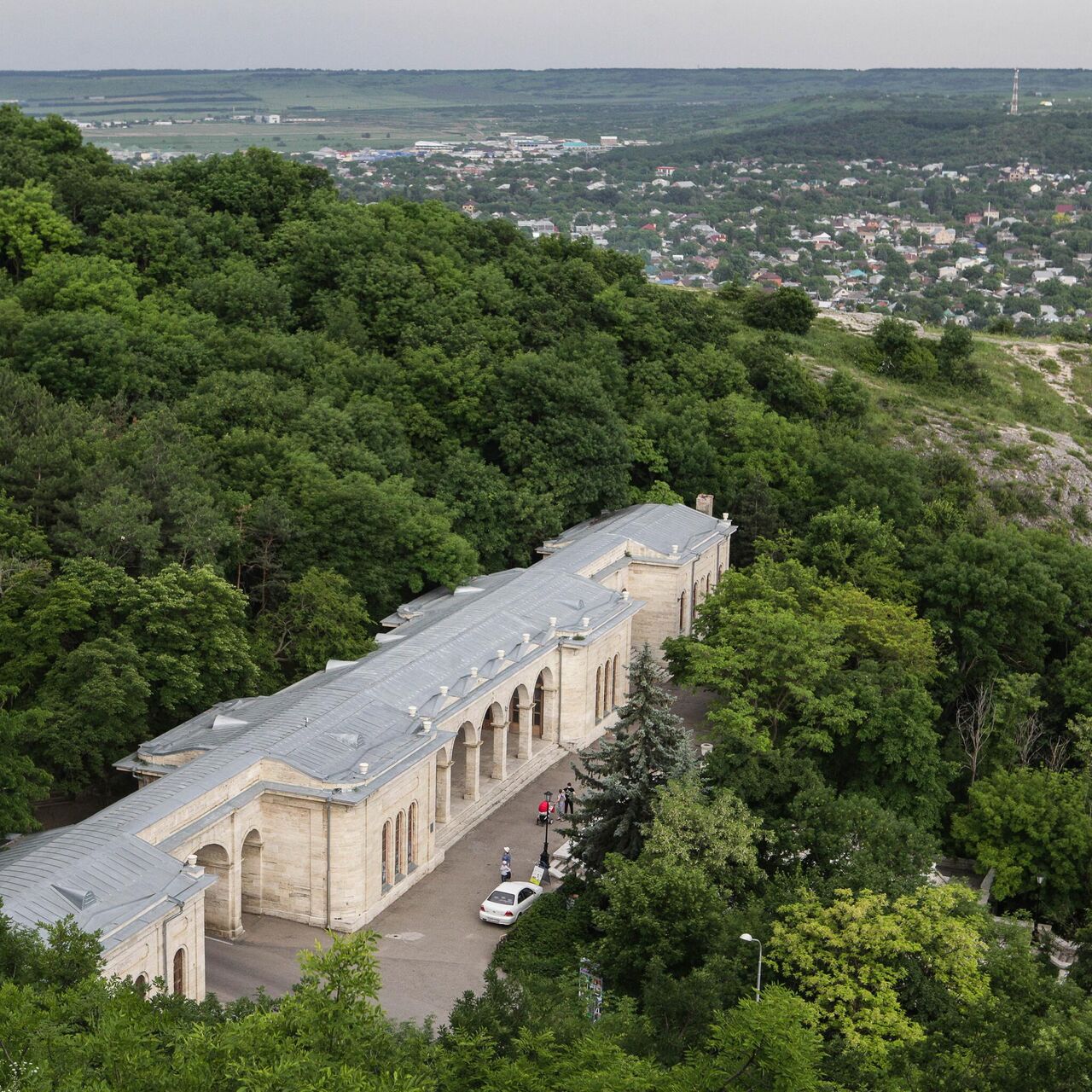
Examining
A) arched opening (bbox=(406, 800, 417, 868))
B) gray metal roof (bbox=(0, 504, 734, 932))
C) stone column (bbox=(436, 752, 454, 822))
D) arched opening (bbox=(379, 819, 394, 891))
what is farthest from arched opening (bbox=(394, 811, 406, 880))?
stone column (bbox=(436, 752, 454, 822))

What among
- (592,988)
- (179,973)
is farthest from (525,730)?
(179,973)

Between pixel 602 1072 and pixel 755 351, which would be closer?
pixel 602 1072

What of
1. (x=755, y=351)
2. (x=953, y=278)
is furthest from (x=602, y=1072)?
(x=953, y=278)

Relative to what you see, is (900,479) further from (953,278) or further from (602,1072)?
(953,278)

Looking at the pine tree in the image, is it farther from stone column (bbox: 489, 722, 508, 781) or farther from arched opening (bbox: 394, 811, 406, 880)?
stone column (bbox: 489, 722, 508, 781)

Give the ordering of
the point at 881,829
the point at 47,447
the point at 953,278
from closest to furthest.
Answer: the point at 881,829 < the point at 47,447 < the point at 953,278

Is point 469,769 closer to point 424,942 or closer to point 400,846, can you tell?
point 400,846
